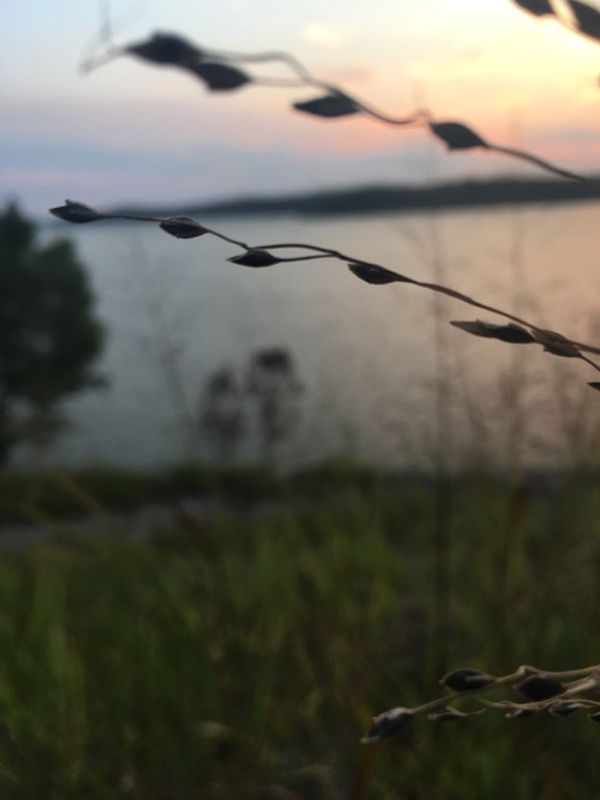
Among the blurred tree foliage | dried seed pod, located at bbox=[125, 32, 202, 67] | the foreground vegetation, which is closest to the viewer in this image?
dried seed pod, located at bbox=[125, 32, 202, 67]

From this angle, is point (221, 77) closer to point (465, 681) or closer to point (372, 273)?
point (372, 273)

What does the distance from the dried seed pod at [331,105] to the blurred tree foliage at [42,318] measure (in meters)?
8.38

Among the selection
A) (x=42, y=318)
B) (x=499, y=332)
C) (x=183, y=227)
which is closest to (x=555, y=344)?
(x=499, y=332)

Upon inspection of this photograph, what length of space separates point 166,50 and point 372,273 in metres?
0.12

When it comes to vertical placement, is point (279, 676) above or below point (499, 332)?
below

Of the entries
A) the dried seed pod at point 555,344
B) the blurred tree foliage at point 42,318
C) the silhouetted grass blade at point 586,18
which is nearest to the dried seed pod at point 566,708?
the dried seed pod at point 555,344

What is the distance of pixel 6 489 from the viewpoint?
657 cm

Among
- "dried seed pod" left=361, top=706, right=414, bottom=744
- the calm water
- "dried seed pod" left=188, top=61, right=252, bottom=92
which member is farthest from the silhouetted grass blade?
the calm water

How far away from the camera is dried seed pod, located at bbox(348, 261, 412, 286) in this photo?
33 cm

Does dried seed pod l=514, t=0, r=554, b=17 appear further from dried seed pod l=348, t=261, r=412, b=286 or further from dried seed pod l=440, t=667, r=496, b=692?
dried seed pod l=440, t=667, r=496, b=692

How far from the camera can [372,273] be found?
0.34 m

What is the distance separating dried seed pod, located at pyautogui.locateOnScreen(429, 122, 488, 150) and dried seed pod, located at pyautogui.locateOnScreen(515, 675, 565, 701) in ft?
0.59

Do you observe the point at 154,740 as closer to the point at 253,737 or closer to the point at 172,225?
the point at 253,737

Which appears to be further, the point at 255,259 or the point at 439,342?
the point at 439,342
